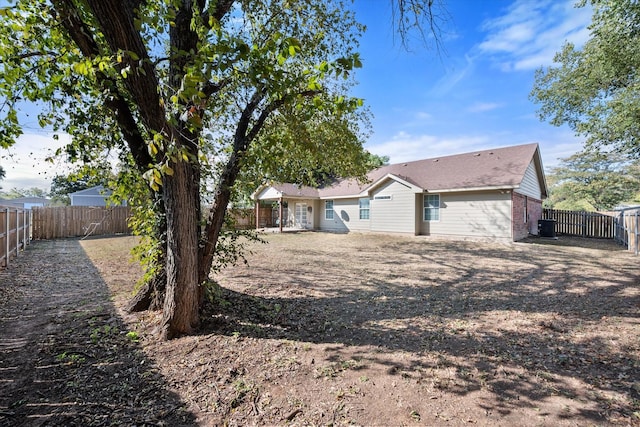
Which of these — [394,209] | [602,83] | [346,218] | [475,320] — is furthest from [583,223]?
[475,320]

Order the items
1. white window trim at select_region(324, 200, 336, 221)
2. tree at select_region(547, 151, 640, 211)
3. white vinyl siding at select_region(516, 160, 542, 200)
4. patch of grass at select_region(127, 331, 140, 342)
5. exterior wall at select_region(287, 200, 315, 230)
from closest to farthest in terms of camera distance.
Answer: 1. patch of grass at select_region(127, 331, 140, 342)
2. white vinyl siding at select_region(516, 160, 542, 200)
3. white window trim at select_region(324, 200, 336, 221)
4. exterior wall at select_region(287, 200, 315, 230)
5. tree at select_region(547, 151, 640, 211)

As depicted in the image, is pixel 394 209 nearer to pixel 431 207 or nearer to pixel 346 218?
pixel 431 207

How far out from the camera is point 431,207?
15.9 meters

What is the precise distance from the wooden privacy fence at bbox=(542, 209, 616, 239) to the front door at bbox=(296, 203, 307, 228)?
606 inches

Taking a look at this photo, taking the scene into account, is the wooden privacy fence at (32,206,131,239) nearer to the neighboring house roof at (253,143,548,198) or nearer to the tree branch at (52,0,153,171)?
the neighboring house roof at (253,143,548,198)

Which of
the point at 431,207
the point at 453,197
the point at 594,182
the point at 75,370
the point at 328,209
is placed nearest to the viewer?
the point at 75,370

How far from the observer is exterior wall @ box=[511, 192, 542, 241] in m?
13.4

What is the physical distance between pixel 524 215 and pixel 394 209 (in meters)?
6.38

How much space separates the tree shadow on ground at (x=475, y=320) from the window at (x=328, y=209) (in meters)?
13.0

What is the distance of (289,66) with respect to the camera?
561cm

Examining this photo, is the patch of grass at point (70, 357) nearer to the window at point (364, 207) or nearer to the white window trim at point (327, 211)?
the window at point (364, 207)

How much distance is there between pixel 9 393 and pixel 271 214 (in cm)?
2242

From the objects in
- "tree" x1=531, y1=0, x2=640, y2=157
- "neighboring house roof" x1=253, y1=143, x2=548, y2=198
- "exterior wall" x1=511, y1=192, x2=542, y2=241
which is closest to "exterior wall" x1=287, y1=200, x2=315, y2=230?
"neighboring house roof" x1=253, y1=143, x2=548, y2=198

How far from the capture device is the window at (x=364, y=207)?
1872 centimetres
